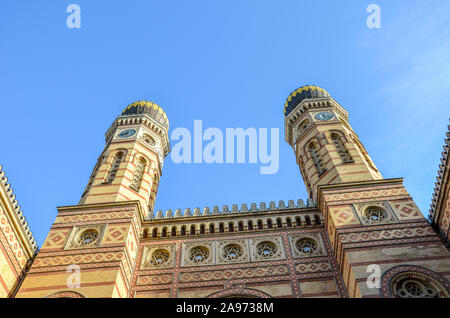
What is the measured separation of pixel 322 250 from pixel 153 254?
4989 millimetres

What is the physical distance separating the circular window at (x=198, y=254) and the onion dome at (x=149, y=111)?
8073 millimetres

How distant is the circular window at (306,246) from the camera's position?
11691mm

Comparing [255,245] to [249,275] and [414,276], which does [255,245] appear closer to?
[249,275]

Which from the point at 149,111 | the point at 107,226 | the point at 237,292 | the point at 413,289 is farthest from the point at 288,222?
the point at 149,111

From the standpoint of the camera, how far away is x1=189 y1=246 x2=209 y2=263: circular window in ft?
38.6

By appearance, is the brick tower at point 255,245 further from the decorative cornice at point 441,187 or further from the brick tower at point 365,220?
the decorative cornice at point 441,187

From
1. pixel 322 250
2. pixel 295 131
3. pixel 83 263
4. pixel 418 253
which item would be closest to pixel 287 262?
pixel 322 250

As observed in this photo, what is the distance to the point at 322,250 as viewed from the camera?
11.6m

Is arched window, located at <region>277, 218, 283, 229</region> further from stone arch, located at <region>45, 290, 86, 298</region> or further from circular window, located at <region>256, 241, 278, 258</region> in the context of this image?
stone arch, located at <region>45, 290, 86, 298</region>

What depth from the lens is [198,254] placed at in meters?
12.0

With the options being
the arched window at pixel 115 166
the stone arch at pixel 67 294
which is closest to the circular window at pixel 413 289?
the stone arch at pixel 67 294

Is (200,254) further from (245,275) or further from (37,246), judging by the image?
(37,246)

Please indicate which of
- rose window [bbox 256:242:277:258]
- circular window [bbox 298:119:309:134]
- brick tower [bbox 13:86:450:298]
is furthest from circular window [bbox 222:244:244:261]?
circular window [bbox 298:119:309:134]

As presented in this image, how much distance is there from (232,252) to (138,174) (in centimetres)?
540
